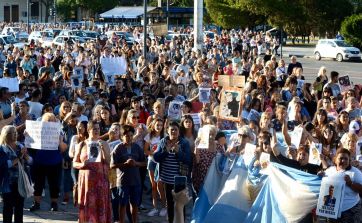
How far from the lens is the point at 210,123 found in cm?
1187

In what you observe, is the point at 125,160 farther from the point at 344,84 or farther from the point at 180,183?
the point at 344,84

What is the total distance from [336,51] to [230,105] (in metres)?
33.1

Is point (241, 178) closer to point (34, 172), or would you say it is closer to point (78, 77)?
point (34, 172)

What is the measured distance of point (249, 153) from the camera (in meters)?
10.5

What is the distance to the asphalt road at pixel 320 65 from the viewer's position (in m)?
36.4

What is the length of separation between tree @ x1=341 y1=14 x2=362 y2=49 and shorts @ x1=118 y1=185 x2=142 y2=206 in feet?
136

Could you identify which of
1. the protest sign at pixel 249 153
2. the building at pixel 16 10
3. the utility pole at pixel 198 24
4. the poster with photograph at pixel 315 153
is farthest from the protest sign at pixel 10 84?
the building at pixel 16 10

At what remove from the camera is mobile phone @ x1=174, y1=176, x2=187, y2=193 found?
32.9 ft

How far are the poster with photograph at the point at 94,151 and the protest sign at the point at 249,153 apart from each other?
1967 millimetres

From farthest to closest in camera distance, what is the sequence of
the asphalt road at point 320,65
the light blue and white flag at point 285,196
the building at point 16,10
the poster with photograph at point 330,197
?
the building at point 16,10 < the asphalt road at point 320,65 < the light blue and white flag at point 285,196 < the poster with photograph at point 330,197

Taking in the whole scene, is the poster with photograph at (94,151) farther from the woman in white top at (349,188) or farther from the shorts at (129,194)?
the woman in white top at (349,188)

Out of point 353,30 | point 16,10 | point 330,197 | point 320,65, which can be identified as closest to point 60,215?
point 330,197

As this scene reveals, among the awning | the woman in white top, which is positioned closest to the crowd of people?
the woman in white top

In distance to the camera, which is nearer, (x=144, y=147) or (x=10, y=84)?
(x=144, y=147)
